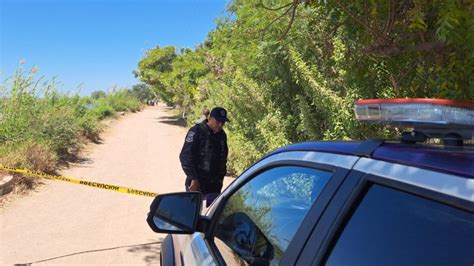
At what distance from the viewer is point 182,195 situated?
249 centimetres

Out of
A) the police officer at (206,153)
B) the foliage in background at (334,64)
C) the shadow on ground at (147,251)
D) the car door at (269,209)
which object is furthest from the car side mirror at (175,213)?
the shadow on ground at (147,251)

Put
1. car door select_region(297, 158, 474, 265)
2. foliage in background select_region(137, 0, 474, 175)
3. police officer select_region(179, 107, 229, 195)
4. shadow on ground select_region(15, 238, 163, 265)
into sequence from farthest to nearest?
shadow on ground select_region(15, 238, 163, 265) → police officer select_region(179, 107, 229, 195) → foliage in background select_region(137, 0, 474, 175) → car door select_region(297, 158, 474, 265)

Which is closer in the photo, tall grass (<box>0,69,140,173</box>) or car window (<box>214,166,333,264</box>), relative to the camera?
car window (<box>214,166,333,264</box>)

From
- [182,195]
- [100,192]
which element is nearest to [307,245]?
[182,195]

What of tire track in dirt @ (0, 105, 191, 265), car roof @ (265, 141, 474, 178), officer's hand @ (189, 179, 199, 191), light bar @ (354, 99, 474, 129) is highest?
light bar @ (354, 99, 474, 129)

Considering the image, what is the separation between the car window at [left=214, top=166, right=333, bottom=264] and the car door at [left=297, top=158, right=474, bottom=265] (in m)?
0.19

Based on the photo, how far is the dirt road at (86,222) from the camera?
5723mm

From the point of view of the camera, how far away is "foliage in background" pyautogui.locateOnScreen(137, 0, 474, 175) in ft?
11.6

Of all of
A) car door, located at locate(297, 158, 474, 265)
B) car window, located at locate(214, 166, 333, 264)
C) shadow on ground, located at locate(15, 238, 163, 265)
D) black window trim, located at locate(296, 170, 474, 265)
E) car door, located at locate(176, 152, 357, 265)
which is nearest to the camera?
car door, located at locate(297, 158, 474, 265)

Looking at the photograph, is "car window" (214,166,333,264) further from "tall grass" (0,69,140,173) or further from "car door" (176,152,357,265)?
"tall grass" (0,69,140,173)

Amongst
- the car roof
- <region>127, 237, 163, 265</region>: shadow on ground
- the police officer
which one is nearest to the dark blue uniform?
the police officer

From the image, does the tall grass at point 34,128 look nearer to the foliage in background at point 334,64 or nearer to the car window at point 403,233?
the foliage in background at point 334,64

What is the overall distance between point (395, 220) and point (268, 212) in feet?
2.96

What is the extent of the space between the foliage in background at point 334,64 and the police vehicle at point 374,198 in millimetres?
1538
